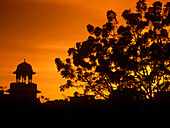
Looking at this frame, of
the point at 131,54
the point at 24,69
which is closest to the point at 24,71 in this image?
the point at 24,69

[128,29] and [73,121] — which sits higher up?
[128,29]

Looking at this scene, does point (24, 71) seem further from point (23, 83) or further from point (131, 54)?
point (131, 54)

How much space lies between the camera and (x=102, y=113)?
27094mm

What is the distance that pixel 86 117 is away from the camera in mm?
26578

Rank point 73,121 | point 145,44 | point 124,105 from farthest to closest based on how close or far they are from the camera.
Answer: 1. point 145,44
2. point 124,105
3. point 73,121

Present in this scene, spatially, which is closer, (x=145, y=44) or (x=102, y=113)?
(x=102, y=113)

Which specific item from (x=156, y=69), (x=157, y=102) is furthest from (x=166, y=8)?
(x=157, y=102)

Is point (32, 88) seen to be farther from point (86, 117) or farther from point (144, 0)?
point (86, 117)

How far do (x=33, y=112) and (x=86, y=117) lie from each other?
4.20m

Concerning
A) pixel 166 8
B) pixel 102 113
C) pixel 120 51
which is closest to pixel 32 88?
pixel 120 51

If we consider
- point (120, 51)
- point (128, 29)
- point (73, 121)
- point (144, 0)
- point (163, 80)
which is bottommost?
point (73, 121)

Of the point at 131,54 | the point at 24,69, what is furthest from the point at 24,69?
the point at 131,54

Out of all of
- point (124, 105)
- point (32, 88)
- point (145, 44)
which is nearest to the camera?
point (124, 105)

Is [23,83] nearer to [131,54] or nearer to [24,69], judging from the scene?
[24,69]
